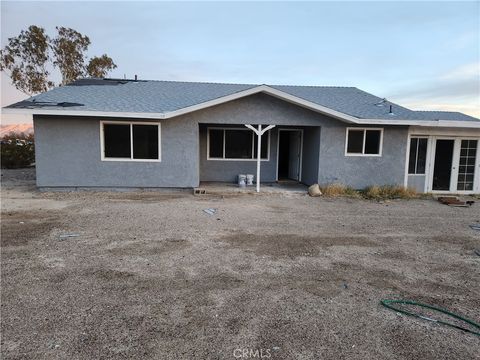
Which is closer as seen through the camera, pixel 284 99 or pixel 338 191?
pixel 284 99

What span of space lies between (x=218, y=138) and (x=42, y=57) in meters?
19.4

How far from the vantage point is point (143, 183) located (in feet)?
35.4

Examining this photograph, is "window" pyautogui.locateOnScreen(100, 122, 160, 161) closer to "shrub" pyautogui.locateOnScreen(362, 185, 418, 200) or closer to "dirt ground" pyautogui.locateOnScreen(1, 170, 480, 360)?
"dirt ground" pyautogui.locateOnScreen(1, 170, 480, 360)

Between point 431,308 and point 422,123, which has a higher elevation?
point 422,123

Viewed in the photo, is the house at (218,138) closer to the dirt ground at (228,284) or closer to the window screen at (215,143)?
the window screen at (215,143)

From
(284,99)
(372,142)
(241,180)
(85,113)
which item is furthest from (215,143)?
(372,142)

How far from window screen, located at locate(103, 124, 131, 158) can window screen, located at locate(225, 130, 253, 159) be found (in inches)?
159

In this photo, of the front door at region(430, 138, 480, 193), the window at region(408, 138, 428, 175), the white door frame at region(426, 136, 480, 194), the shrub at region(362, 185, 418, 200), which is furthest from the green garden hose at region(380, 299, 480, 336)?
the front door at region(430, 138, 480, 193)

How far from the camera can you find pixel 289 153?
1468 cm

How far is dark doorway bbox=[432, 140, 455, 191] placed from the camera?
38.1 ft

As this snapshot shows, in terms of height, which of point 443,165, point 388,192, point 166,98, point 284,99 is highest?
point 166,98

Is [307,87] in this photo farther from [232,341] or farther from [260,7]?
[232,341]

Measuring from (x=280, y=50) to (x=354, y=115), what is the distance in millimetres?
8817

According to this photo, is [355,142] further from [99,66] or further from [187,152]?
[99,66]
